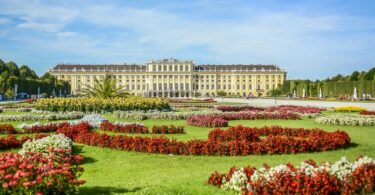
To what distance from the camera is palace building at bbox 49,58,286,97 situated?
102 m

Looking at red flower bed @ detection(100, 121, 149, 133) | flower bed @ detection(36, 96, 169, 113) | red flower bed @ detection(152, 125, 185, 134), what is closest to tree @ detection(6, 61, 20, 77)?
flower bed @ detection(36, 96, 169, 113)

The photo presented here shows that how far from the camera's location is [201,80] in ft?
343

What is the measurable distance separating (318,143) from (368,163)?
3540 millimetres

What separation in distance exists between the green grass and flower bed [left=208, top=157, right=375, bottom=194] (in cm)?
43

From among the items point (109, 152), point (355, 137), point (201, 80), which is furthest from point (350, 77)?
point (109, 152)

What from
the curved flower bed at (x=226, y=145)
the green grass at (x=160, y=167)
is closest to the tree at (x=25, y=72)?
the curved flower bed at (x=226, y=145)

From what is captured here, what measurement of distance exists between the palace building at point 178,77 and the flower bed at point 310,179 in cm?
9526

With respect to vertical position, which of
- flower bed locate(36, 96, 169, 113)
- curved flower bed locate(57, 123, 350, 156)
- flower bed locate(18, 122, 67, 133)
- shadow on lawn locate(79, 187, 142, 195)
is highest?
flower bed locate(36, 96, 169, 113)

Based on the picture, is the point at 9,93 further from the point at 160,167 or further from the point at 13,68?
the point at 160,167

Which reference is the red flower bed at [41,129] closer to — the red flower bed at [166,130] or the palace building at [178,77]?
the red flower bed at [166,130]

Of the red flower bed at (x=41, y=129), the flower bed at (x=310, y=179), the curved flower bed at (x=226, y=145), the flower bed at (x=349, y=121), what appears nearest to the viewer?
the flower bed at (x=310, y=179)

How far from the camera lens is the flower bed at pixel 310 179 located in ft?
15.5

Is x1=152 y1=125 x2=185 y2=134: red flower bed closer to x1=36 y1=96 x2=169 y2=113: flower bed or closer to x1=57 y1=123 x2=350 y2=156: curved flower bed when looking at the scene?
x1=57 y1=123 x2=350 y2=156: curved flower bed

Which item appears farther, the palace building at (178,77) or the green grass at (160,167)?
the palace building at (178,77)
